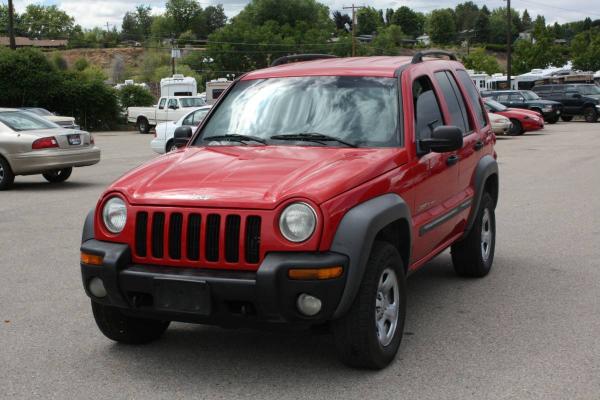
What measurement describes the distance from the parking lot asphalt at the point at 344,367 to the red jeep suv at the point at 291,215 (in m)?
0.26

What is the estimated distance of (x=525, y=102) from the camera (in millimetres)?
39031

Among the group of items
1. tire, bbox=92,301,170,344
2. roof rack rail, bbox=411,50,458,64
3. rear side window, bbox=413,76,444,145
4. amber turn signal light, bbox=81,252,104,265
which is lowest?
tire, bbox=92,301,170,344

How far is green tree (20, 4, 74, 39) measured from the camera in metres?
164

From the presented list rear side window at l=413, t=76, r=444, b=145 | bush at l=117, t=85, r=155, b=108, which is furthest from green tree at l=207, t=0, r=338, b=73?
rear side window at l=413, t=76, r=444, b=145

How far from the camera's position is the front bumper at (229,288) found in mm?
4262

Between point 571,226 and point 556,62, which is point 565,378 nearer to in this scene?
point 571,226

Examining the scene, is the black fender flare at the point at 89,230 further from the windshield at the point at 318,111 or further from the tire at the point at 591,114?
the tire at the point at 591,114

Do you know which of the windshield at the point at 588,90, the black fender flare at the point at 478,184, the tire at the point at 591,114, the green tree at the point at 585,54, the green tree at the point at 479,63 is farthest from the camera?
the green tree at the point at 479,63

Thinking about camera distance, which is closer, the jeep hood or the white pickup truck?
the jeep hood

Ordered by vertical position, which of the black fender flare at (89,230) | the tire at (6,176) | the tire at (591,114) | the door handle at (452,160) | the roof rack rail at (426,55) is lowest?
the tire at (591,114)

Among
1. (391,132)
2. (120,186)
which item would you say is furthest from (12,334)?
(391,132)

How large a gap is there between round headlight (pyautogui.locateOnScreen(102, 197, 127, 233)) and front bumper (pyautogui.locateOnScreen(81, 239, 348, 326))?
115 mm

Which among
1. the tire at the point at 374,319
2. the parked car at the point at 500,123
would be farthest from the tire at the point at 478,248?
the parked car at the point at 500,123

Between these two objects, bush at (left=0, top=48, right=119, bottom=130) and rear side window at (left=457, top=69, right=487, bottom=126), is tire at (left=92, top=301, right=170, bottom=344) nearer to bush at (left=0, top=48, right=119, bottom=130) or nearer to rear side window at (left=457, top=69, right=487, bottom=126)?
rear side window at (left=457, top=69, right=487, bottom=126)
